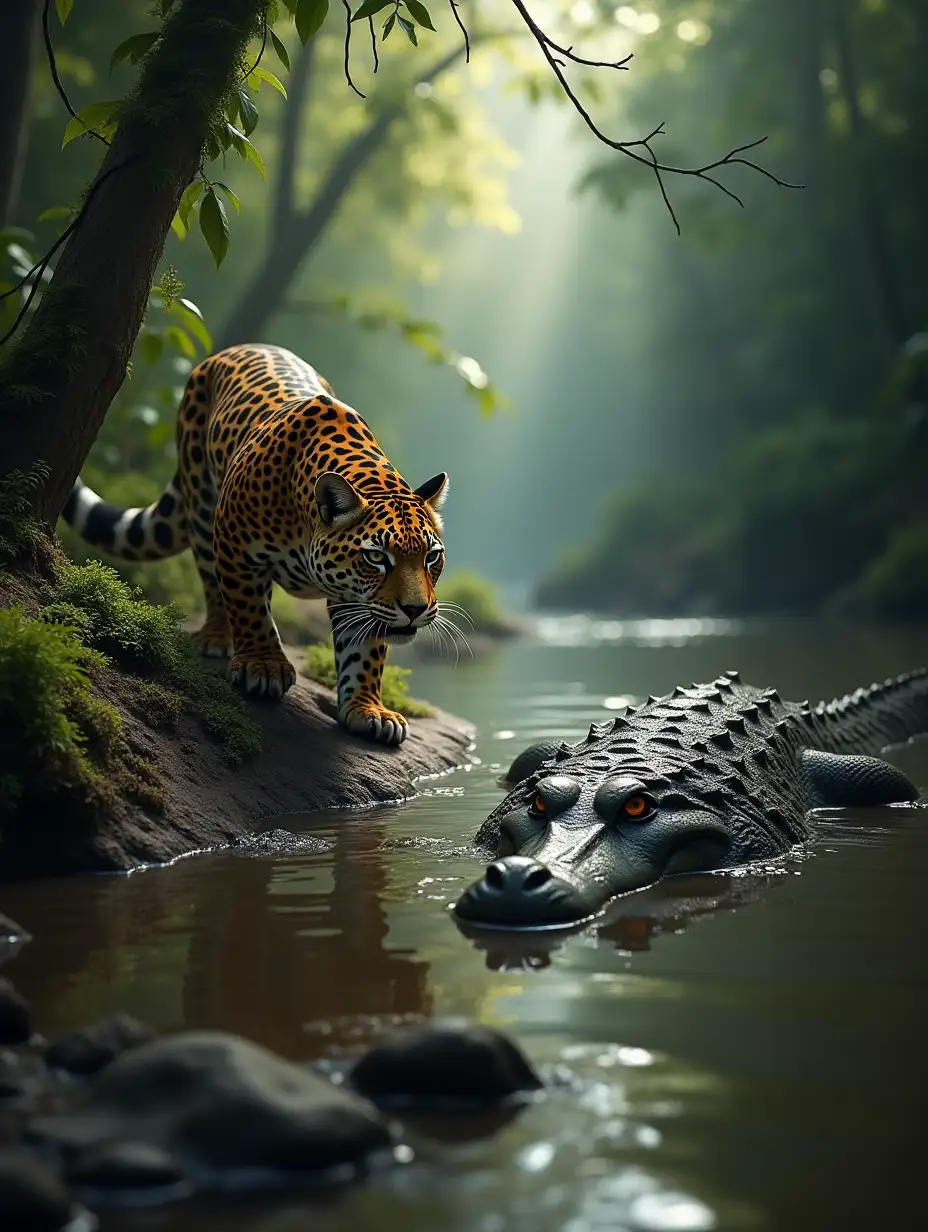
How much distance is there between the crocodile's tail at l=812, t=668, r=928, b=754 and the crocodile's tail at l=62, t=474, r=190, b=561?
14.1ft

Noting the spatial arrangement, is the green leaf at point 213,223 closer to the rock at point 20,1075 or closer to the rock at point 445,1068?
the rock at point 20,1075

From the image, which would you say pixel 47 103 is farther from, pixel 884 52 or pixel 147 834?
pixel 147 834

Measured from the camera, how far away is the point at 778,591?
32906 millimetres

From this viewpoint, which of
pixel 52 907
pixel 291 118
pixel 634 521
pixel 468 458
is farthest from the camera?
pixel 468 458

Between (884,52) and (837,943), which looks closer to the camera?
(837,943)

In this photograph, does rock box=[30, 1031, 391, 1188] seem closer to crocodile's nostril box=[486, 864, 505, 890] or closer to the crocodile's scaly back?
crocodile's nostril box=[486, 864, 505, 890]

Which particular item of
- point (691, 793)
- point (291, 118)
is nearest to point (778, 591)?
point (291, 118)

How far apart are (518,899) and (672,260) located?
143 feet

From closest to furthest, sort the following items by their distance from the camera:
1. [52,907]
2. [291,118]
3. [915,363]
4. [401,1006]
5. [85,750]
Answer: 1. [401,1006]
2. [52,907]
3. [85,750]
4. [291,118]
5. [915,363]

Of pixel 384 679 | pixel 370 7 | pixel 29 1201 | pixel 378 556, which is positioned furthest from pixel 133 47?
pixel 29 1201

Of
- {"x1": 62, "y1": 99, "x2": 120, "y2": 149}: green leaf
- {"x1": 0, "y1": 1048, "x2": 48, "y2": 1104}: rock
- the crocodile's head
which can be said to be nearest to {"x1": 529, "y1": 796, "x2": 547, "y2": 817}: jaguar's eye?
the crocodile's head

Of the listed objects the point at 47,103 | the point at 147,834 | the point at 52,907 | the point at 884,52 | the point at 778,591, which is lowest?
the point at 52,907

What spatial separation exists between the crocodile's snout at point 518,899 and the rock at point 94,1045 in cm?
165

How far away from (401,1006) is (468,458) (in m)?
85.6
